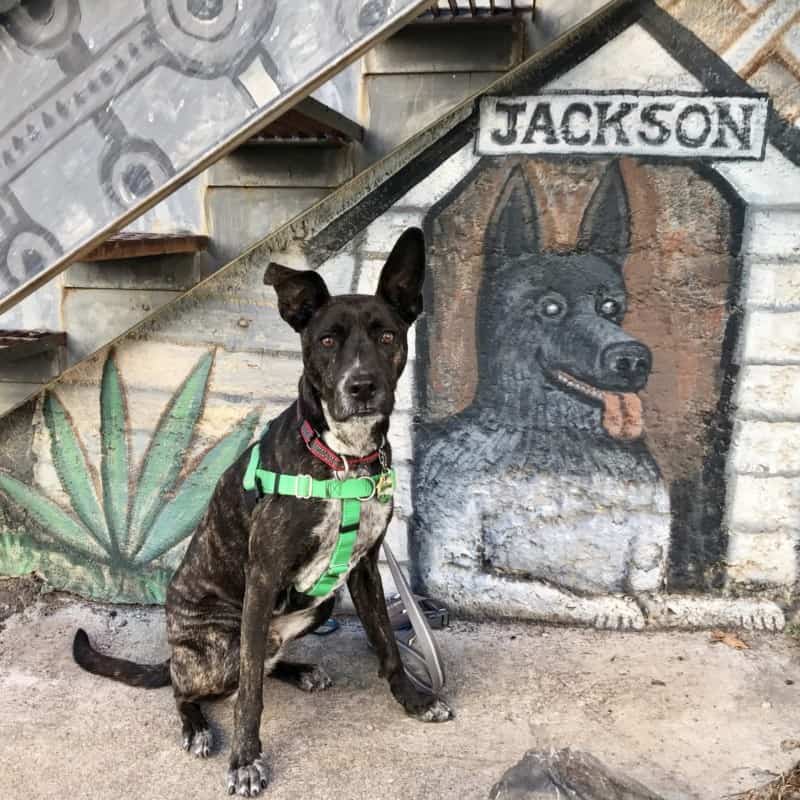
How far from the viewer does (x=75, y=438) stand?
168 inches

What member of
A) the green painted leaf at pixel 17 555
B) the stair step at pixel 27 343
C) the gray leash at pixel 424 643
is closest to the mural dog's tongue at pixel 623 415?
Answer: the gray leash at pixel 424 643

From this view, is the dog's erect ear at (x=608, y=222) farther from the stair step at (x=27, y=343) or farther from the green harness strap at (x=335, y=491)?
the stair step at (x=27, y=343)

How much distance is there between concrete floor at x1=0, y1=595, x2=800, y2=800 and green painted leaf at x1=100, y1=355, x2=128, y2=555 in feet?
1.81

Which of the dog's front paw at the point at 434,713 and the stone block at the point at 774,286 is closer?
the dog's front paw at the point at 434,713

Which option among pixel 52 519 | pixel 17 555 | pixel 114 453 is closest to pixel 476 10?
pixel 114 453

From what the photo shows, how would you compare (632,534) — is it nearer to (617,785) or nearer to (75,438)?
(617,785)

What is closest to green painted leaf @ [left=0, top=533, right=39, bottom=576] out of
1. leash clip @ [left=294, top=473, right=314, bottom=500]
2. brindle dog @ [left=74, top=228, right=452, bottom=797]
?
brindle dog @ [left=74, top=228, right=452, bottom=797]

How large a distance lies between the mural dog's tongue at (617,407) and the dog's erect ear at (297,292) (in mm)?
1460

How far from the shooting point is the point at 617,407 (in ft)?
12.7

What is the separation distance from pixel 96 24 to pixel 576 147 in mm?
2332

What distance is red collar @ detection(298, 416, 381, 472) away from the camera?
2.91 meters

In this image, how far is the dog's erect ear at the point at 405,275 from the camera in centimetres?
287

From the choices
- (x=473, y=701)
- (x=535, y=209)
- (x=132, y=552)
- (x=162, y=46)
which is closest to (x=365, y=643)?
(x=473, y=701)

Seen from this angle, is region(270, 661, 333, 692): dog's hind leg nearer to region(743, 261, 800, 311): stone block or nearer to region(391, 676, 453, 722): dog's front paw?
region(391, 676, 453, 722): dog's front paw
